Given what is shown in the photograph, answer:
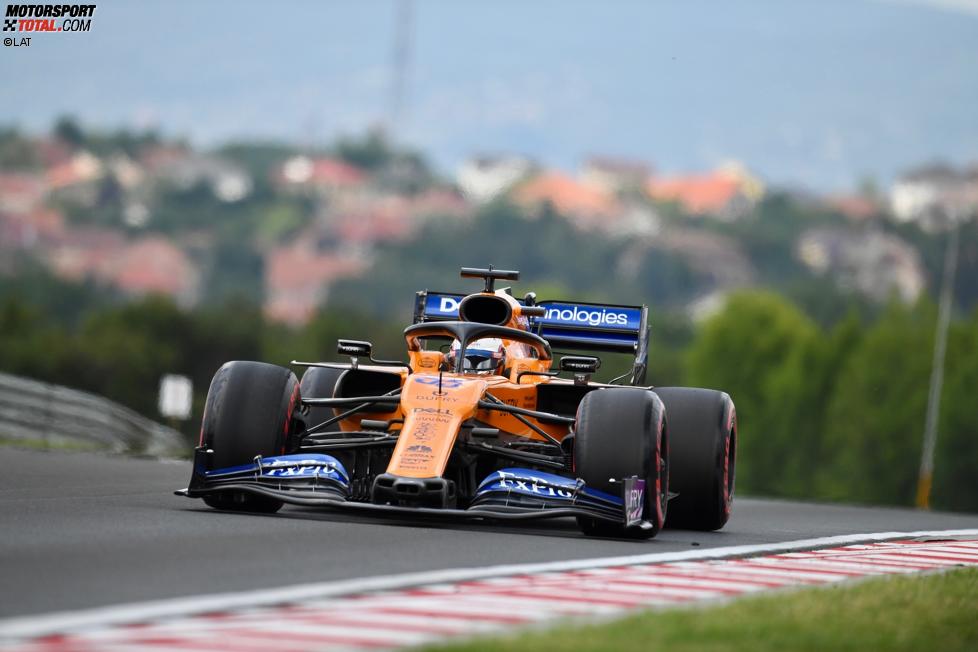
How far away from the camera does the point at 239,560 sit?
446 inches

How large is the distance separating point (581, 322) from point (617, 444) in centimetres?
515

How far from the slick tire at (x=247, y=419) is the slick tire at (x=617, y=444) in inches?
104

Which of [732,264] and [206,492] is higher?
[732,264]

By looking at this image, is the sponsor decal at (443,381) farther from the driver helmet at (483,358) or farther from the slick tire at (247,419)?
the slick tire at (247,419)

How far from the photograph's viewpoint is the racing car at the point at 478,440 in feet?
47.2

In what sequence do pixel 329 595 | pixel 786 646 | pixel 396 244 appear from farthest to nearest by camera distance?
pixel 396 244 → pixel 329 595 → pixel 786 646

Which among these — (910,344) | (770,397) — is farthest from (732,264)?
(910,344)

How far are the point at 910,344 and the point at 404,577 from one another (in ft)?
309

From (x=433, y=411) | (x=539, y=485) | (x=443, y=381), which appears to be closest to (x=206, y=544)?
(x=433, y=411)

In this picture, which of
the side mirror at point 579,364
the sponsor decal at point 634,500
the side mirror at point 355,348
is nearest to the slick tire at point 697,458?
the side mirror at point 579,364

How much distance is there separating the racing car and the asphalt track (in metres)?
0.27

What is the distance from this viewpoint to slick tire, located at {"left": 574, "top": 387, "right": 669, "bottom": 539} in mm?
14453

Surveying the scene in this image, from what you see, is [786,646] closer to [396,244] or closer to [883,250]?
[883,250]

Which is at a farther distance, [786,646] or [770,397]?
[770,397]
